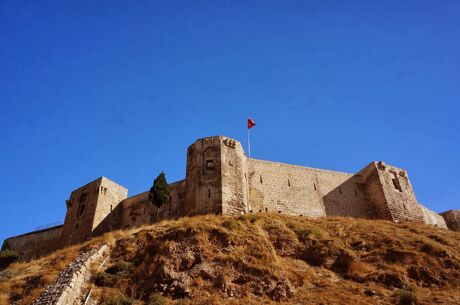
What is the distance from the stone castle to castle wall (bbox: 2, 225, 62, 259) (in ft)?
0.35

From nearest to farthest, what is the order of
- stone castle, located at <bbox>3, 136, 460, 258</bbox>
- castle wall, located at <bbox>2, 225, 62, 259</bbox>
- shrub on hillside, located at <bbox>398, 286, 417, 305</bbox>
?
shrub on hillside, located at <bbox>398, 286, 417, 305</bbox> < stone castle, located at <bbox>3, 136, 460, 258</bbox> < castle wall, located at <bbox>2, 225, 62, 259</bbox>

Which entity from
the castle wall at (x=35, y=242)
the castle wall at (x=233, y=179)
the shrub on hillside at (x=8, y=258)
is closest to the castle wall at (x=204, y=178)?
the castle wall at (x=233, y=179)

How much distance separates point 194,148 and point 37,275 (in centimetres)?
1169

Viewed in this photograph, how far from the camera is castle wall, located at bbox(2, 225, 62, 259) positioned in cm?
3409

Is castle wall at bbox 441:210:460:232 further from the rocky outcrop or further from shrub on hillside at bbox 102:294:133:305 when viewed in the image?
the rocky outcrop

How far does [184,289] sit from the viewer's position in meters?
15.8

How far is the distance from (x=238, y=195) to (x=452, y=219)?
22784 millimetres

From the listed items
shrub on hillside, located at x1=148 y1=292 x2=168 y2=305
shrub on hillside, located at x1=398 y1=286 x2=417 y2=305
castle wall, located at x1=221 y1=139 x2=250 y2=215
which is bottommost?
shrub on hillside, located at x1=398 y1=286 x2=417 y2=305

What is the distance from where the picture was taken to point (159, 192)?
26.7m

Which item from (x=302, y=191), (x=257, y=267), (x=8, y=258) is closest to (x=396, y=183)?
(x=302, y=191)

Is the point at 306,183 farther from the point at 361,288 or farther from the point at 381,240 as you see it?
the point at 361,288

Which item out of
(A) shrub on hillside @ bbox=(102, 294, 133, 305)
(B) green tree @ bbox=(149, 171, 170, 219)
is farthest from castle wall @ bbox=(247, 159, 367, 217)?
(A) shrub on hillside @ bbox=(102, 294, 133, 305)

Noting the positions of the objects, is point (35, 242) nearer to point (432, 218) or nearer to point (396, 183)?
point (396, 183)

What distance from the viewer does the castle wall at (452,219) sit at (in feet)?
119
